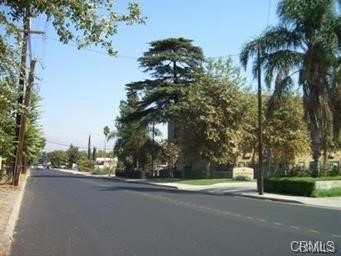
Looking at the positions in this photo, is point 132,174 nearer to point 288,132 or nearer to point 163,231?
point 288,132

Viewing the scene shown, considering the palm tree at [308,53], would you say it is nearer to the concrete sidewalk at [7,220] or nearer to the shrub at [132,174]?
the concrete sidewalk at [7,220]

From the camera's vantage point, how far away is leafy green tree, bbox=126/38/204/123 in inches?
2798

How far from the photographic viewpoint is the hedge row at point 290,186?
34062 mm

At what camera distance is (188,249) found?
12.2m

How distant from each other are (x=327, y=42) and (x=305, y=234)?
2402cm

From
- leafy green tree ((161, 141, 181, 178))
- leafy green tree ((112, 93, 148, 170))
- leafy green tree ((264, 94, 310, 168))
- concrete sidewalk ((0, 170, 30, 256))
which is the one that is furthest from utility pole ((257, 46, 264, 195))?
leafy green tree ((161, 141, 181, 178))

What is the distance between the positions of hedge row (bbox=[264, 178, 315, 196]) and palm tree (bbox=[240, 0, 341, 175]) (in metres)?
2.71

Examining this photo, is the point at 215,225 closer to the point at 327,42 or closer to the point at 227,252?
the point at 227,252

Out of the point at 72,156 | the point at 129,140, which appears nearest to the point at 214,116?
the point at 129,140

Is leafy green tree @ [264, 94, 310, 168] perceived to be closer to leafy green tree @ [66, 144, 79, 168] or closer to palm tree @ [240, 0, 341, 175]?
palm tree @ [240, 0, 341, 175]

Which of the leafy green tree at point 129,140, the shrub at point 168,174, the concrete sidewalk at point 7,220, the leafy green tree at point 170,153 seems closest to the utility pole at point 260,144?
the concrete sidewalk at point 7,220

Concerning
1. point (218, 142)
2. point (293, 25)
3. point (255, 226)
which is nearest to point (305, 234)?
point (255, 226)

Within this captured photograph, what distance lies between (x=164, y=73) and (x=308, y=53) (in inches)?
1432

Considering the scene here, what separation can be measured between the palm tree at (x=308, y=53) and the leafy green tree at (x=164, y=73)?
30528 mm
